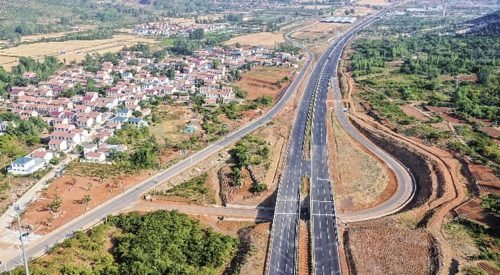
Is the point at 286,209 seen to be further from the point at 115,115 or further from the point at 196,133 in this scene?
the point at 115,115

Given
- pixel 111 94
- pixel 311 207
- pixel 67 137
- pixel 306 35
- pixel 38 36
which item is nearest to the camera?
pixel 311 207

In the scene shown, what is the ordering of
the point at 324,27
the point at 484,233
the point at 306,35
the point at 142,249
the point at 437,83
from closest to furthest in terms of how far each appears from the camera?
the point at 142,249
the point at 484,233
the point at 437,83
the point at 306,35
the point at 324,27

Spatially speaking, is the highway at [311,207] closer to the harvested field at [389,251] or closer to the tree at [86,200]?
the harvested field at [389,251]

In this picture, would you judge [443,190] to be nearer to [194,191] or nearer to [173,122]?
[194,191]

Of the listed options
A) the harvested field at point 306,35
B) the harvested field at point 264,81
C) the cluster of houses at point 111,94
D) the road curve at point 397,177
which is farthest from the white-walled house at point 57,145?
the harvested field at point 306,35

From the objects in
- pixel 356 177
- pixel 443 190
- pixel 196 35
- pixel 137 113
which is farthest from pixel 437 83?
pixel 196 35

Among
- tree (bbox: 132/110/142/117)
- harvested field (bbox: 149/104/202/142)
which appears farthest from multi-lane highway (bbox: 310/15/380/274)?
tree (bbox: 132/110/142/117)

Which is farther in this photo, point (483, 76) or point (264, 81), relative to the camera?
point (264, 81)

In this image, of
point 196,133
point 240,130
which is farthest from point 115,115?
point 240,130

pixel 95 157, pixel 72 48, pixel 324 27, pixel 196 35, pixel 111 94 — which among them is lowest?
pixel 95 157
